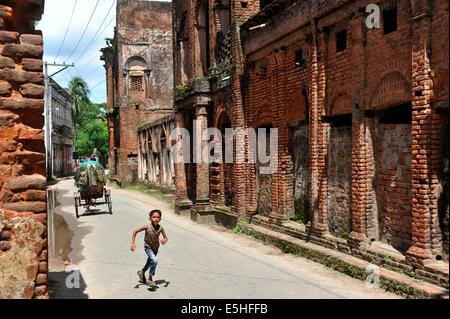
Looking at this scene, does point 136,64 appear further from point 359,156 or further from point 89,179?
Result: point 359,156

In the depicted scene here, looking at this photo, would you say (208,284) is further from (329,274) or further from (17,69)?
(17,69)

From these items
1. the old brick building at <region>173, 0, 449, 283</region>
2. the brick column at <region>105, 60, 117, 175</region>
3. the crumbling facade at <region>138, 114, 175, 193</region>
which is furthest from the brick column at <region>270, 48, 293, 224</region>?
the brick column at <region>105, 60, 117, 175</region>

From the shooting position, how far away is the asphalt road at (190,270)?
7.54 meters

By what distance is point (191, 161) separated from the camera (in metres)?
19.3

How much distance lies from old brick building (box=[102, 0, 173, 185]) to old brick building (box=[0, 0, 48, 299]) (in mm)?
28573

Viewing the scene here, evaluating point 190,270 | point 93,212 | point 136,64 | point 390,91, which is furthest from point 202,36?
point 136,64

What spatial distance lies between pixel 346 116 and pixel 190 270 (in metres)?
4.62

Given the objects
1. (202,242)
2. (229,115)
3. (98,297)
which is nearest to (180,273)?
(98,297)

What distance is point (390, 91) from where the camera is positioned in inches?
316

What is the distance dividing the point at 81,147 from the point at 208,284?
5656cm

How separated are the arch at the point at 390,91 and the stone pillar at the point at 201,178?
914cm

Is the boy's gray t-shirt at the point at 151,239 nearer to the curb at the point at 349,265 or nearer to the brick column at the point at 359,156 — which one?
the curb at the point at 349,265

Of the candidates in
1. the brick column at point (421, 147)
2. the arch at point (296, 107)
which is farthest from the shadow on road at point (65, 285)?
the arch at point (296, 107)

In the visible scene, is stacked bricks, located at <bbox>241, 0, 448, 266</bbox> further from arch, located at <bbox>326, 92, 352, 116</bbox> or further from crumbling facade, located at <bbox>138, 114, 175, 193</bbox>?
crumbling facade, located at <bbox>138, 114, 175, 193</bbox>
